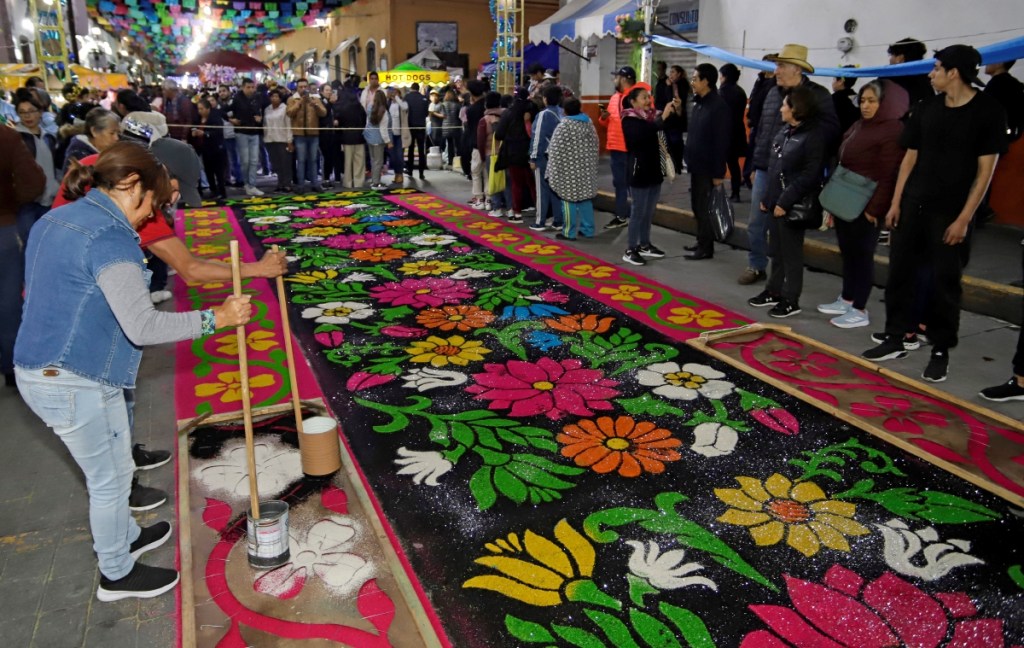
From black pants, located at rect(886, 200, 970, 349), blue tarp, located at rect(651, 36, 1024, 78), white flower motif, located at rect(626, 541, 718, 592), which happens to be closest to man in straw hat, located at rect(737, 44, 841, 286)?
blue tarp, located at rect(651, 36, 1024, 78)

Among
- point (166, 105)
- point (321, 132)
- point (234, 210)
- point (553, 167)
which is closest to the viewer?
point (553, 167)

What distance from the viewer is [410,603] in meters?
2.23

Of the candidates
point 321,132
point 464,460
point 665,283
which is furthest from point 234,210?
point 464,460

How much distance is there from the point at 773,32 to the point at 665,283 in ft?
18.1

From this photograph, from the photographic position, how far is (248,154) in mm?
10305

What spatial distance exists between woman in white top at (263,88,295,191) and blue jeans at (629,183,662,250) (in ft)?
19.3

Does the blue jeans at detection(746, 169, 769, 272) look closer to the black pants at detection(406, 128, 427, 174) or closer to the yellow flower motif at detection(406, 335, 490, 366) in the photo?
the yellow flower motif at detection(406, 335, 490, 366)

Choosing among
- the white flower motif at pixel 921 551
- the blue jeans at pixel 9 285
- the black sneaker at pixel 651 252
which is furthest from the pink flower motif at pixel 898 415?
the blue jeans at pixel 9 285

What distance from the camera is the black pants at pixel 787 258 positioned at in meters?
4.91

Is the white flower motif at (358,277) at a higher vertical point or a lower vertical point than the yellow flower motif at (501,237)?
lower

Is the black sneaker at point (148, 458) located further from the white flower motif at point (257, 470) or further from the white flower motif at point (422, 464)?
the white flower motif at point (422, 464)

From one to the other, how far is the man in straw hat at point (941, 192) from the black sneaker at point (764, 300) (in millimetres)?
1053

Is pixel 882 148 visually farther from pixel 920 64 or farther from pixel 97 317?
pixel 97 317

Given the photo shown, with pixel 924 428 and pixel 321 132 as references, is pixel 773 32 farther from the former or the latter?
pixel 924 428
